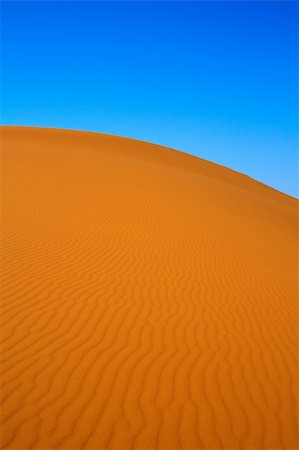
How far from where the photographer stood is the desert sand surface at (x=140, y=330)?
11.7 ft

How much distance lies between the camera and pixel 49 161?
684 inches

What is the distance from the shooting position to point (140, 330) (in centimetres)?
521

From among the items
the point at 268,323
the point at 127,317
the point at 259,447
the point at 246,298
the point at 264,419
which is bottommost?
the point at 259,447

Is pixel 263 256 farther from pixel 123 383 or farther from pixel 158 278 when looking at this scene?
pixel 123 383

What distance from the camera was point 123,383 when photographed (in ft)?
13.3

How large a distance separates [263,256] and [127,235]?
13.5 feet

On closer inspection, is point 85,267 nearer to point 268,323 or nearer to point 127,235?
point 127,235

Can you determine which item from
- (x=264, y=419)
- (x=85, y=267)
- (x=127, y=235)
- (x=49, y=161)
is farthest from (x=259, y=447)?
(x=49, y=161)

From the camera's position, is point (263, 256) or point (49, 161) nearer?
point (263, 256)

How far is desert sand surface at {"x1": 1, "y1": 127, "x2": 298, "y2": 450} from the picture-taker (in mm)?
3562

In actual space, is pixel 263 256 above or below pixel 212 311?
above

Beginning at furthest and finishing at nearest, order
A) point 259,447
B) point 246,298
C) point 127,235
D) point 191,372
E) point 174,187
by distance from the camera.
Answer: point 174,187, point 127,235, point 246,298, point 191,372, point 259,447

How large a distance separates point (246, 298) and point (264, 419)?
3340 mm

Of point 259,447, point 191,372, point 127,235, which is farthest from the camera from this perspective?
point 127,235
